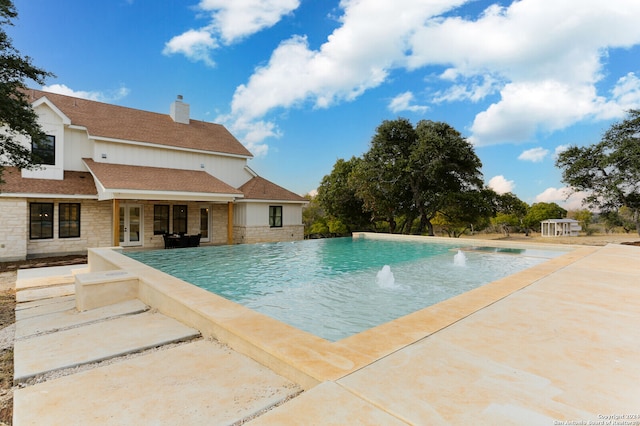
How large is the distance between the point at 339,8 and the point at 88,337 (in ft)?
54.1

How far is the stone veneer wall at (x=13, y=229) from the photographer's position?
11.9 m

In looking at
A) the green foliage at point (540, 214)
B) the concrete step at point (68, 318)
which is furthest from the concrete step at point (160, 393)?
the green foliage at point (540, 214)

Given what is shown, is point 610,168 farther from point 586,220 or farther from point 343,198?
point 586,220

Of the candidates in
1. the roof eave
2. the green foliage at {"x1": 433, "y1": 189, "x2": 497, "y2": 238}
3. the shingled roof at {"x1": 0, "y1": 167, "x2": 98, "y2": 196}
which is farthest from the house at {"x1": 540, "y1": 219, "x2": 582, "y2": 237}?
the shingled roof at {"x1": 0, "y1": 167, "x2": 98, "y2": 196}

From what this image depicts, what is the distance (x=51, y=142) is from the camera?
13.8 m

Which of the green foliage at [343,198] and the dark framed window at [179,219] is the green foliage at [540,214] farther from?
the dark framed window at [179,219]

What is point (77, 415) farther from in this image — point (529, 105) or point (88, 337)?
point (529, 105)

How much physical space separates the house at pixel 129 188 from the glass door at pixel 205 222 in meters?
0.06

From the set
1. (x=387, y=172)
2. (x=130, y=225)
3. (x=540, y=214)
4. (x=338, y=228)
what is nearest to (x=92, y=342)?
(x=130, y=225)

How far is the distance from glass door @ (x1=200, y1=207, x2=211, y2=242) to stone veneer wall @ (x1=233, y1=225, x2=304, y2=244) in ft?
4.88

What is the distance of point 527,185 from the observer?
20.2 metres

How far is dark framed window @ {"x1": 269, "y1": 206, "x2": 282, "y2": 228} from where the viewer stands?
18.9 metres

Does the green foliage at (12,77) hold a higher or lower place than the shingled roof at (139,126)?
lower

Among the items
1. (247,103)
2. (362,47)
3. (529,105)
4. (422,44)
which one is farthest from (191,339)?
(247,103)
